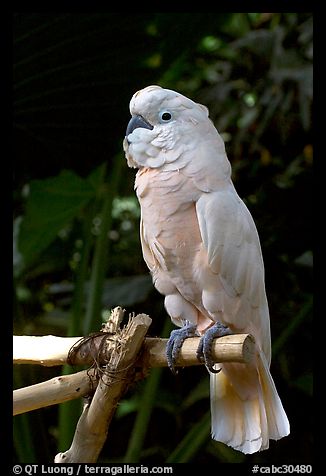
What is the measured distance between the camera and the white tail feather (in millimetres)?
1024

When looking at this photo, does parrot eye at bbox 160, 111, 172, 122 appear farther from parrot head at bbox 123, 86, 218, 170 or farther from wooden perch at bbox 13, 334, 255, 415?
wooden perch at bbox 13, 334, 255, 415

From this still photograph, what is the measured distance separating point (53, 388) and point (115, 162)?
0.76 m

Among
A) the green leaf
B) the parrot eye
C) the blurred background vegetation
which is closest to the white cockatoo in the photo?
the parrot eye

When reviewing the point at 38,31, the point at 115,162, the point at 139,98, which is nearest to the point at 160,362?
the point at 139,98

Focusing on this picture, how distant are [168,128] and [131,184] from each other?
2.29 ft

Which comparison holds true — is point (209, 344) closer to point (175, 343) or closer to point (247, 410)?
point (175, 343)

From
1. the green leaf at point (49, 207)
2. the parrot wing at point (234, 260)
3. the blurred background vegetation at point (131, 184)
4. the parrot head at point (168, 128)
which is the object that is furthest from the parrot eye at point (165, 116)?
the green leaf at point (49, 207)

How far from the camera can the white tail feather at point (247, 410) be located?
102cm

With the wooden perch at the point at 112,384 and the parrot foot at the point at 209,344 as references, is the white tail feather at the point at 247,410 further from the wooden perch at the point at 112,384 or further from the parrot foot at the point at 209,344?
the wooden perch at the point at 112,384

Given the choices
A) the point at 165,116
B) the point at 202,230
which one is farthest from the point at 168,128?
the point at 202,230

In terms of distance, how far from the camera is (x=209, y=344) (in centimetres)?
96

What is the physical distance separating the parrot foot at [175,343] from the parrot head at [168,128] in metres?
0.27

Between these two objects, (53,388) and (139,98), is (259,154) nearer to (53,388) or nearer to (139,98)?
(139,98)

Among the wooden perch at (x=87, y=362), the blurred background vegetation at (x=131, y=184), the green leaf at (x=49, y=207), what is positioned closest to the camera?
the wooden perch at (x=87, y=362)
